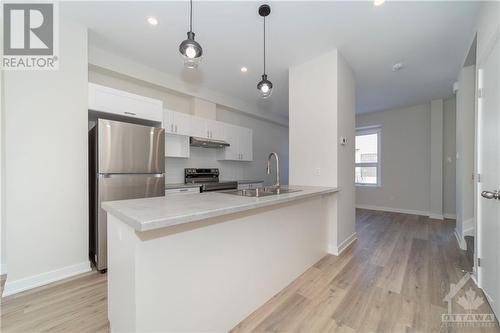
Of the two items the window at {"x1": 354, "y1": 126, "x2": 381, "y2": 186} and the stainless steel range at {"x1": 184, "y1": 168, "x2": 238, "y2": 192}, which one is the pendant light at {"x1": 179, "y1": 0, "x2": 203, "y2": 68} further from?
the window at {"x1": 354, "y1": 126, "x2": 381, "y2": 186}

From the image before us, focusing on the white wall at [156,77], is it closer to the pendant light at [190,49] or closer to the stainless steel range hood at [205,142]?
the stainless steel range hood at [205,142]

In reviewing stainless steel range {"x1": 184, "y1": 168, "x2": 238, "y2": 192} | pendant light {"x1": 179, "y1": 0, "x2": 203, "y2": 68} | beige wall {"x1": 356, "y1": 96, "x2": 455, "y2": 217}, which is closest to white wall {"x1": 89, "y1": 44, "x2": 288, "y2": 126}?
stainless steel range {"x1": 184, "y1": 168, "x2": 238, "y2": 192}

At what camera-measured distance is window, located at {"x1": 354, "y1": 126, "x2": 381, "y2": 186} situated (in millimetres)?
5867

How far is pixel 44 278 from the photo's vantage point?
2.06m

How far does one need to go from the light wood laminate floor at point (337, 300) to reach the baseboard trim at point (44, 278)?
8 cm

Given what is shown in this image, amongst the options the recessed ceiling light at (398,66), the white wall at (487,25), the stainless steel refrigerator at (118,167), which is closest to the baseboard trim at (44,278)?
the stainless steel refrigerator at (118,167)

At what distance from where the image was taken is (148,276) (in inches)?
40.9

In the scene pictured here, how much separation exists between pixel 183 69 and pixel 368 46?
9.03ft

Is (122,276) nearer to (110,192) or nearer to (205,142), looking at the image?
(110,192)

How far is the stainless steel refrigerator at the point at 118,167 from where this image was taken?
2.29 metres

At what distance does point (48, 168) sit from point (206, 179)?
245 cm

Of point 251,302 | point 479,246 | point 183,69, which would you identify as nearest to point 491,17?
point 479,246

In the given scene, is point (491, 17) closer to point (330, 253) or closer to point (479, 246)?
point (479, 246)

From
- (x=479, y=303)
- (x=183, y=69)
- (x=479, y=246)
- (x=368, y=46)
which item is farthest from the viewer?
(x=183, y=69)
